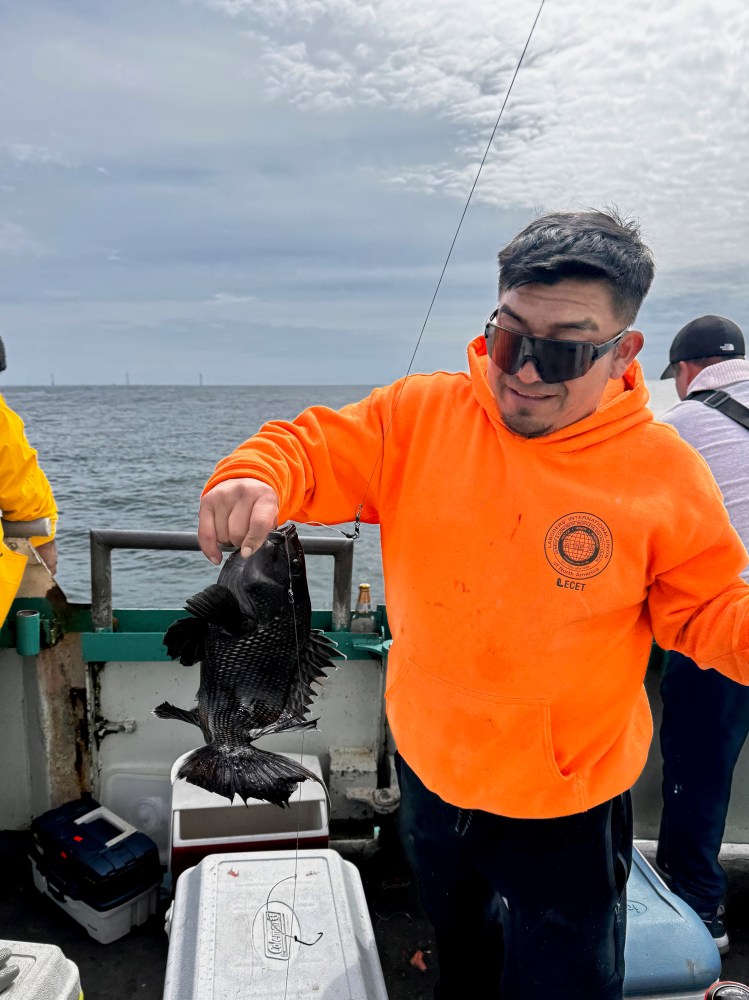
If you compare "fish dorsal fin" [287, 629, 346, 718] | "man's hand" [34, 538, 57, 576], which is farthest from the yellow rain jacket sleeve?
"fish dorsal fin" [287, 629, 346, 718]

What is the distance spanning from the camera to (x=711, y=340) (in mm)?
4129

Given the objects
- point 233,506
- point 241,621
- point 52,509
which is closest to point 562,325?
point 233,506

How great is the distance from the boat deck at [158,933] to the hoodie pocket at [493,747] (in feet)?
5.77

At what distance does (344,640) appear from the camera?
13.7ft

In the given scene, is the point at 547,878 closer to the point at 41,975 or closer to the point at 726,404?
the point at 41,975

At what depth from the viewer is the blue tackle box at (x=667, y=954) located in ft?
9.04

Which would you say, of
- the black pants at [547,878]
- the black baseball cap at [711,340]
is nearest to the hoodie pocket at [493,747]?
the black pants at [547,878]

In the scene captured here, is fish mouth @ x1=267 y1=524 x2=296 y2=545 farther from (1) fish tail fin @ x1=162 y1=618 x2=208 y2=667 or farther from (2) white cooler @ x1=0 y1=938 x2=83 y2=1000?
(2) white cooler @ x1=0 y1=938 x2=83 y2=1000

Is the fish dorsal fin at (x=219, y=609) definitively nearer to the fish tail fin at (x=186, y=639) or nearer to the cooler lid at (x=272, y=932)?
the fish tail fin at (x=186, y=639)

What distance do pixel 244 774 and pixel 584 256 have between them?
1716mm

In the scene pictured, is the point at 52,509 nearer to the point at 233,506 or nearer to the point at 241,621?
the point at 241,621

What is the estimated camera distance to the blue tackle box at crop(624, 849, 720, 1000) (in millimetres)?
2754

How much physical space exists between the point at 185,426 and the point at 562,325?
5120cm

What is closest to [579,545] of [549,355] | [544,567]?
[544,567]
